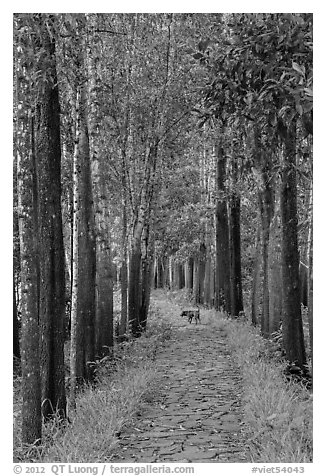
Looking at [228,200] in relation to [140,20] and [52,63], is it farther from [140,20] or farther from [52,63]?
[52,63]

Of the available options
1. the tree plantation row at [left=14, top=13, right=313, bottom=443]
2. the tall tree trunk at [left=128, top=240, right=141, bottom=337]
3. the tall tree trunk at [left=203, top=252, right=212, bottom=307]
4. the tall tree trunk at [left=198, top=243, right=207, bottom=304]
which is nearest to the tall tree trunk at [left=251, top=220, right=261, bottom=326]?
the tree plantation row at [left=14, top=13, right=313, bottom=443]

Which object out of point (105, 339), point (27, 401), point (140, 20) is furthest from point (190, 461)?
point (140, 20)

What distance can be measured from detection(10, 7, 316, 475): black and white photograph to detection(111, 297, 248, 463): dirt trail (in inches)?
1.3

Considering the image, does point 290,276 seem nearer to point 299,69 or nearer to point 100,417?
point 100,417

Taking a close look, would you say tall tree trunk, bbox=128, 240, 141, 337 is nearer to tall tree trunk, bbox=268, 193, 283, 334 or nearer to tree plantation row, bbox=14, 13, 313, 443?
tree plantation row, bbox=14, 13, 313, 443

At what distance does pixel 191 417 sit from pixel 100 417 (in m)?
1.27

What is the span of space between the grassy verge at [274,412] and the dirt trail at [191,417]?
0.22 m

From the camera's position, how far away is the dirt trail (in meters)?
5.71

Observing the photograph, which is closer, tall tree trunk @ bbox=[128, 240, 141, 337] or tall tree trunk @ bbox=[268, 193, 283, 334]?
tall tree trunk @ bbox=[268, 193, 283, 334]

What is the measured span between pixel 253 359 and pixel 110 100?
683 centimetres

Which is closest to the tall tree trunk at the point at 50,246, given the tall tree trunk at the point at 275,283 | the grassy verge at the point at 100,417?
the grassy verge at the point at 100,417

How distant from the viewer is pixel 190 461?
5.42 m

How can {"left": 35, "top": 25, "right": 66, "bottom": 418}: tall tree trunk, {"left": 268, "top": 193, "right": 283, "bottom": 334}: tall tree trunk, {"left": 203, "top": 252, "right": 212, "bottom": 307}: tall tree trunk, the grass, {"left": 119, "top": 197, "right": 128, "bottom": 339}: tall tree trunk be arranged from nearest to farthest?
the grass → {"left": 35, "top": 25, "right": 66, "bottom": 418}: tall tree trunk → {"left": 268, "top": 193, "right": 283, "bottom": 334}: tall tree trunk → {"left": 119, "top": 197, "right": 128, "bottom": 339}: tall tree trunk → {"left": 203, "top": 252, "right": 212, "bottom": 307}: tall tree trunk

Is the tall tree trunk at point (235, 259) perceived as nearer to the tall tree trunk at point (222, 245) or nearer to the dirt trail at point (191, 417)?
the tall tree trunk at point (222, 245)
